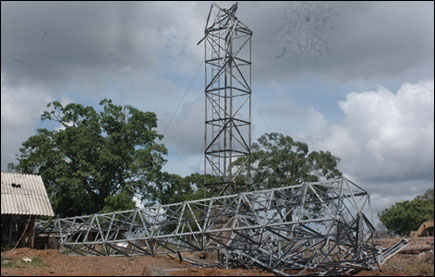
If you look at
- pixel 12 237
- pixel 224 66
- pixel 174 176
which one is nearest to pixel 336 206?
pixel 224 66

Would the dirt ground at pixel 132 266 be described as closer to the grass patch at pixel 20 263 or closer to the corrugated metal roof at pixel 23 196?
the grass patch at pixel 20 263

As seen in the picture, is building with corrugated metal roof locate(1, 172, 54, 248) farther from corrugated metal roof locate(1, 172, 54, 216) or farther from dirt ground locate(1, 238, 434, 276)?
dirt ground locate(1, 238, 434, 276)

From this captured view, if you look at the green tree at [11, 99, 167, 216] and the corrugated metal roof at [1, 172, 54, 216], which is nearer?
the corrugated metal roof at [1, 172, 54, 216]

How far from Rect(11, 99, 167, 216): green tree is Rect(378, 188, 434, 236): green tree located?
3157cm

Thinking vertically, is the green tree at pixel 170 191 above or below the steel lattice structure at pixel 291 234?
above

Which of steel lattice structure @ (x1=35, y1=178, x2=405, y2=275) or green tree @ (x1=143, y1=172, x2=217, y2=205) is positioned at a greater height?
green tree @ (x1=143, y1=172, x2=217, y2=205)

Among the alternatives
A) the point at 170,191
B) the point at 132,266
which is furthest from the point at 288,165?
the point at 132,266

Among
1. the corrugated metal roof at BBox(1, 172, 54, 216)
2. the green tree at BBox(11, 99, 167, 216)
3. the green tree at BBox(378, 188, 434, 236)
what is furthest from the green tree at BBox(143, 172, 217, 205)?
the green tree at BBox(378, 188, 434, 236)

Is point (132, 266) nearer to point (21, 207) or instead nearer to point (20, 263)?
point (20, 263)

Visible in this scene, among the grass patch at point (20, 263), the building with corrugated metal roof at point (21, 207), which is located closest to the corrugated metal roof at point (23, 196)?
the building with corrugated metal roof at point (21, 207)

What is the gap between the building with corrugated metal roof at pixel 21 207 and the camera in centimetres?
2592

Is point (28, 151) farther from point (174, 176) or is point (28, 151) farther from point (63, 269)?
point (63, 269)

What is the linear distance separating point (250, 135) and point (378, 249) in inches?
476

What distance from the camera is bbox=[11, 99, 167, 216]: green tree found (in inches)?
1515
